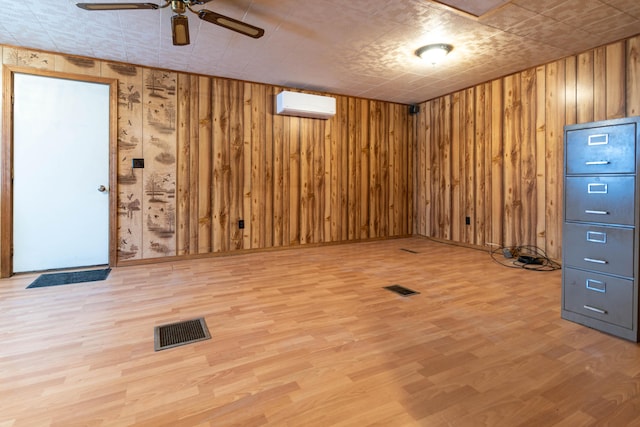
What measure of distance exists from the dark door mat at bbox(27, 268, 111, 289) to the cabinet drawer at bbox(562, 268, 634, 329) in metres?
4.17

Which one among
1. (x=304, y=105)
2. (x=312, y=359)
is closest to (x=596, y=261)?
(x=312, y=359)

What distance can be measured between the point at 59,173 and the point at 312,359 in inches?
146

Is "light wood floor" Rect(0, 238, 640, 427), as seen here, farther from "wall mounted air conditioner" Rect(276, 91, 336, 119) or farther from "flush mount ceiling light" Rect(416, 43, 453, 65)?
"wall mounted air conditioner" Rect(276, 91, 336, 119)

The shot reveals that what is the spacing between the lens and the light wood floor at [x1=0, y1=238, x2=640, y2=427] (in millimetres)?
1294

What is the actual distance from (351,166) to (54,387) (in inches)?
182

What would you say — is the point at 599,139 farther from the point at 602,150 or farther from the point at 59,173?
the point at 59,173

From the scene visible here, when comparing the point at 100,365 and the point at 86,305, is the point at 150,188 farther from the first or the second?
the point at 100,365

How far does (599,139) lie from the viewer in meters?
2.02

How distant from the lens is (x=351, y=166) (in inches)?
213

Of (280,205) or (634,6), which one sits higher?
(634,6)

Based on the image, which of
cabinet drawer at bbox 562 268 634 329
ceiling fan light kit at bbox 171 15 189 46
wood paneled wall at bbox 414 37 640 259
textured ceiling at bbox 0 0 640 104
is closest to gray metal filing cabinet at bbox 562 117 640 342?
cabinet drawer at bbox 562 268 634 329

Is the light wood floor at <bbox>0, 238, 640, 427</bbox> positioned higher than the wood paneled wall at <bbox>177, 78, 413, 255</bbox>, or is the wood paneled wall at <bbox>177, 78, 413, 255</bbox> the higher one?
the wood paneled wall at <bbox>177, 78, 413, 255</bbox>

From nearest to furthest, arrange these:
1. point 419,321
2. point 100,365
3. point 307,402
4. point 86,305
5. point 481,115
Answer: point 307,402 < point 100,365 < point 419,321 < point 86,305 < point 481,115

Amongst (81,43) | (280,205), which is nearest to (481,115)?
(280,205)
